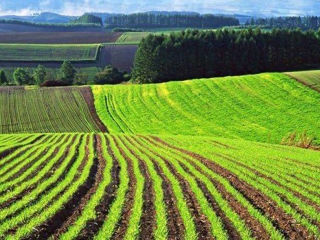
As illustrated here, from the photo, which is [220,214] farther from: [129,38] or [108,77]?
[129,38]

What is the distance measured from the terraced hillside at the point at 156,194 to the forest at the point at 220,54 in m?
65.1

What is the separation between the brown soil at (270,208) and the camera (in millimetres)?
16219

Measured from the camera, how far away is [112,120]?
59.8 metres

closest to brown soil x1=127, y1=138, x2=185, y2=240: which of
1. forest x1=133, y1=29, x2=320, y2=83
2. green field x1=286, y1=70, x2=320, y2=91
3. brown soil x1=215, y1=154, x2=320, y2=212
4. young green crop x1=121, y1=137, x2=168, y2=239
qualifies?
young green crop x1=121, y1=137, x2=168, y2=239

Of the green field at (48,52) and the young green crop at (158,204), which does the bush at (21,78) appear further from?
the young green crop at (158,204)

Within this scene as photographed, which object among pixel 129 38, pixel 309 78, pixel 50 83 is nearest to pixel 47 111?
pixel 50 83

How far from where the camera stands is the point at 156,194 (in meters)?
19.9

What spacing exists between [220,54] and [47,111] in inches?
1804

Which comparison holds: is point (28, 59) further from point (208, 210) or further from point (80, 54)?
point (208, 210)

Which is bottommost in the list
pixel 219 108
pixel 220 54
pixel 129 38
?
pixel 219 108

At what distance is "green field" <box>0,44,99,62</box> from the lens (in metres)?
143

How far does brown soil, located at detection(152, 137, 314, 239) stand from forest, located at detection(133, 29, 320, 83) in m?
71.1

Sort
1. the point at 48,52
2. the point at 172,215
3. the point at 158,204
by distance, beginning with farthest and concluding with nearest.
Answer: the point at 48,52
the point at 158,204
the point at 172,215

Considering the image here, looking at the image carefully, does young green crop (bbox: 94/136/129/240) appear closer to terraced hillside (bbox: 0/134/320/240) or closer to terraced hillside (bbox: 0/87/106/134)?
terraced hillside (bbox: 0/134/320/240)
